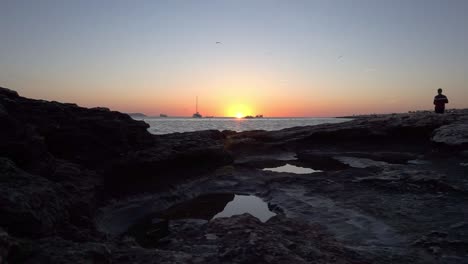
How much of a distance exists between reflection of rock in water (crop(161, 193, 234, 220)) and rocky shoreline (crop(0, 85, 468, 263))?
0.09m

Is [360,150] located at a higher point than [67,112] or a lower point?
lower

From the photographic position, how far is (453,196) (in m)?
9.52

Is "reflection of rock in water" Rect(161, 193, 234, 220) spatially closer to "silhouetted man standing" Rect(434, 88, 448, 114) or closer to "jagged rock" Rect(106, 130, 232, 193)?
"jagged rock" Rect(106, 130, 232, 193)

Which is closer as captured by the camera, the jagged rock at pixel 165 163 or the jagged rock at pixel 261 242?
the jagged rock at pixel 261 242

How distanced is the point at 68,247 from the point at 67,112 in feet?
27.6

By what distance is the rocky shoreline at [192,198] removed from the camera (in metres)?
5.53

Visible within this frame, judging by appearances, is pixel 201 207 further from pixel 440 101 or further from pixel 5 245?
pixel 440 101

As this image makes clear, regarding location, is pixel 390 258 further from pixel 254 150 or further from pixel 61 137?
pixel 254 150

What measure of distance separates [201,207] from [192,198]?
1155 mm

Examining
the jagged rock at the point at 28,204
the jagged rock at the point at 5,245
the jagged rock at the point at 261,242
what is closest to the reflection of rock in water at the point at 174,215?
the jagged rock at the point at 261,242

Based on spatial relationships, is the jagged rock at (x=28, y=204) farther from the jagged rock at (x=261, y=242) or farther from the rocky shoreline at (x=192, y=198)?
the jagged rock at (x=261, y=242)

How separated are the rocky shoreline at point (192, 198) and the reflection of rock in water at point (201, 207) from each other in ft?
0.28

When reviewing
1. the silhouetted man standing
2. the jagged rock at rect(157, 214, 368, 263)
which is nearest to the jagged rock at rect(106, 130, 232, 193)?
the jagged rock at rect(157, 214, 368, 263)

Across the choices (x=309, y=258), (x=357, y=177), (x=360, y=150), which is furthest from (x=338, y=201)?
(x=360, y=150)
